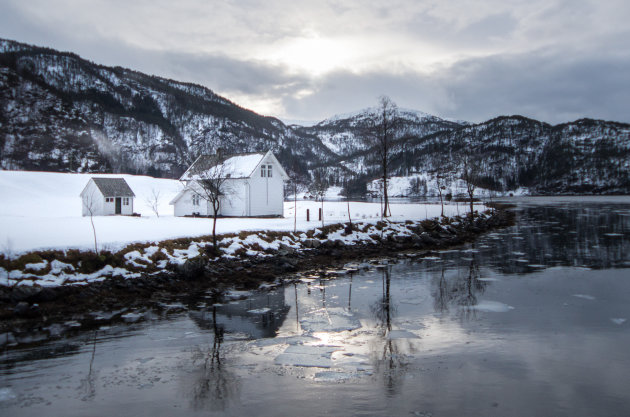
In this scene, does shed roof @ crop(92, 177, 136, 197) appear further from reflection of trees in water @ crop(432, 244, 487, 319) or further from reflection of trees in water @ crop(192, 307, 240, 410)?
reflection of trees in water @ crop(192, 307, 240, 410)

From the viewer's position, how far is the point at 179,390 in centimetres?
722

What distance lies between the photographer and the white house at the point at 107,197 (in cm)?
4016

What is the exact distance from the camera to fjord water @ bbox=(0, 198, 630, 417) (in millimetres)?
6699

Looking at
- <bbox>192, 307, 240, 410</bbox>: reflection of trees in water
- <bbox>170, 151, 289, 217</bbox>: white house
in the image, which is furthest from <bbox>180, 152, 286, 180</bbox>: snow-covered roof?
<bbox>192, 307, 240, 410</bbox>: reflection of trees in water

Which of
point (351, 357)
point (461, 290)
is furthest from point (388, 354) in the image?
point (461, 290)

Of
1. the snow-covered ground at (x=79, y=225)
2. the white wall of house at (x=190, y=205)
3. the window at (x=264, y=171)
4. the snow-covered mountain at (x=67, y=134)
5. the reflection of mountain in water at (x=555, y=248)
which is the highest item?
the snow-covered mountain at (x=67, y=134)

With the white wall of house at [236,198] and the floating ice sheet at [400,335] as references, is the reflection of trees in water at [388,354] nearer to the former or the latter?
the floating ice sheet at [400,335]

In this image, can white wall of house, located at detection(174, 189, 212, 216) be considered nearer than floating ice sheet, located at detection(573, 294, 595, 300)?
No

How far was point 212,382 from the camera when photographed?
24.6ft

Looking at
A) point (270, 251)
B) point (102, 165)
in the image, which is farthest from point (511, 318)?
point (102, 165)

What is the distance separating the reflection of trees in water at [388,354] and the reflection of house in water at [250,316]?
9.59 feet

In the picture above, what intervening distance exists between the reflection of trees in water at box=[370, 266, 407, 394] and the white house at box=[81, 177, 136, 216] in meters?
36.4

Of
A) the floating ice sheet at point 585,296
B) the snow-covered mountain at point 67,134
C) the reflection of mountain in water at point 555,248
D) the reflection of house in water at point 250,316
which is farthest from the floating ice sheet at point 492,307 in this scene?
the snow-covered mountain at point 67,134

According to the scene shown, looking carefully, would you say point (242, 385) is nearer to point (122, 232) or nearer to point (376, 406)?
point (376, 406)
